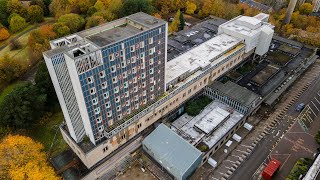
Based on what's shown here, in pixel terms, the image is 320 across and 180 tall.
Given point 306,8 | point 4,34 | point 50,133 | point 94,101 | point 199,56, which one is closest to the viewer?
point 94,101

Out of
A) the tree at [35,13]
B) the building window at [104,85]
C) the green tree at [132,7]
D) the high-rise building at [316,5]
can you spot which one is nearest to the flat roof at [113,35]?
the building window at [104,85]

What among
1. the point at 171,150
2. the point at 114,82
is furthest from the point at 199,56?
the point at 114,82

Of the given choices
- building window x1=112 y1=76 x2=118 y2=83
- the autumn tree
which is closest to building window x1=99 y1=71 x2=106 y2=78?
building window x1=112 y1=76 x2=118 y2=83

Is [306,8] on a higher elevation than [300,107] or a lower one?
higher

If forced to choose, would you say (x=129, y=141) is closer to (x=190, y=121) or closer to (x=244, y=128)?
(x=190, y=121)

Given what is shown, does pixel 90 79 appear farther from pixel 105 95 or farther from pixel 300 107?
pixel 300 107

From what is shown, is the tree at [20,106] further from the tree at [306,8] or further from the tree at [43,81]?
the tree at [306,8]
